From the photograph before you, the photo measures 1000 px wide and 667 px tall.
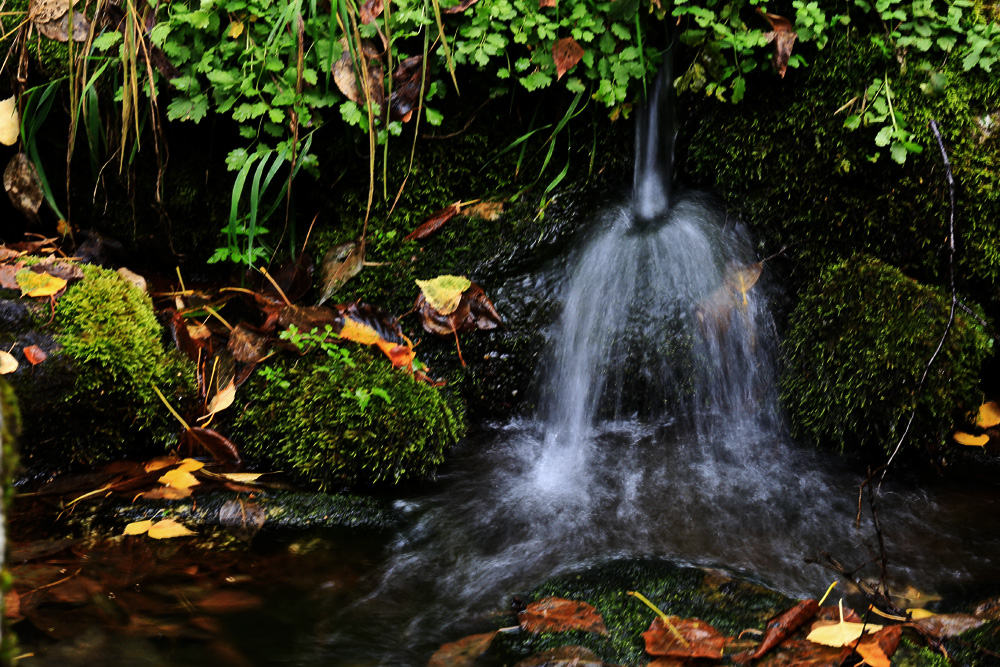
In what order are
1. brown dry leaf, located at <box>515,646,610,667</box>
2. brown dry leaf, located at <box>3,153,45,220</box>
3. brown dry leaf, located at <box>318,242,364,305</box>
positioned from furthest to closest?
brown dry leaf, located at <box>3,153,45,220</box> → brown dry leaf, located at <box>318,242,364,305</box> → brown dry leaf, located at <box>515,646,610,667</box>

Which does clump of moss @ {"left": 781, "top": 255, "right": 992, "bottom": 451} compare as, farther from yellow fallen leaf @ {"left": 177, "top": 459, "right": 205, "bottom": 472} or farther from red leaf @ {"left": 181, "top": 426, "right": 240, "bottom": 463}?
yellow fallen leaf @ {"left": 177, "top": 459, "right": 205, "bottom": 472}

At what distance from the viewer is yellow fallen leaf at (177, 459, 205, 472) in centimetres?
274

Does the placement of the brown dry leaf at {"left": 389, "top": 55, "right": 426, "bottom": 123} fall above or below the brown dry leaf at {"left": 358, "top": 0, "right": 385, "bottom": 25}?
below

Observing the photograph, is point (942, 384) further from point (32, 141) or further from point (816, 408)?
point (32, 141)

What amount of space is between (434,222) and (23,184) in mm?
2060

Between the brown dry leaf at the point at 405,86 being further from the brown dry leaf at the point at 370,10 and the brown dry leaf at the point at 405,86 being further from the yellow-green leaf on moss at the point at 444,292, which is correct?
the yellow-green leaf on moss at the point at 444,292

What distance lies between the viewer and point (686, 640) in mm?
1860

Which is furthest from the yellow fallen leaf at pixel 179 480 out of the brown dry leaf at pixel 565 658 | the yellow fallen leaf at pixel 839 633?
the yellow fallen leaf at pixel 839 633

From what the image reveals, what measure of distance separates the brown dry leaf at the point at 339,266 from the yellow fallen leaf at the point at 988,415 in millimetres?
2818

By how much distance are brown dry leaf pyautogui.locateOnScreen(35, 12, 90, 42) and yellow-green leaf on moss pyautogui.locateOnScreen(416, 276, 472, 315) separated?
195cm

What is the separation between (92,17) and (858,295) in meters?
3.60

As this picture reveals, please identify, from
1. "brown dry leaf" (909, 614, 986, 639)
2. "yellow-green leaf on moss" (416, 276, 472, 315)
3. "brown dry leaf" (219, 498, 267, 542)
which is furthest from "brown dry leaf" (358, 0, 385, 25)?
"brown dry leaf" (909, 614, 986, 639)

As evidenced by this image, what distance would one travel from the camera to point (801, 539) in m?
2.45

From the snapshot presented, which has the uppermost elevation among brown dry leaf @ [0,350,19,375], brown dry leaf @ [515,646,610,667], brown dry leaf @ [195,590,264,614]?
brown dry leaf @ [0,350,19,375]
